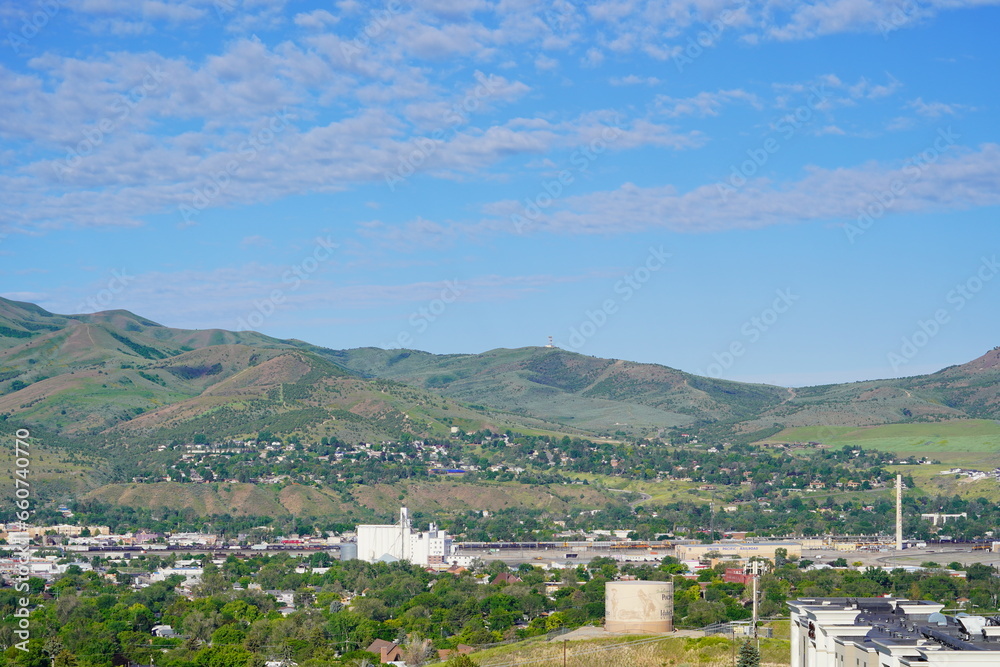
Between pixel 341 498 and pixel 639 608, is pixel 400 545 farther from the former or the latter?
pixel 639 608

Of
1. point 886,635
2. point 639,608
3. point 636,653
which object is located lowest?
point 636,653

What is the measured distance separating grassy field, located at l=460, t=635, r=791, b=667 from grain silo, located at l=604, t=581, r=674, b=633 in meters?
2.85

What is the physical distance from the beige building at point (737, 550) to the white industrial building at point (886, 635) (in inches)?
3305

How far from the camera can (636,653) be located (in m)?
62.2

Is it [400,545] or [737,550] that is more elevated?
[400,545]

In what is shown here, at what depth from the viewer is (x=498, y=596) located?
90875 mm

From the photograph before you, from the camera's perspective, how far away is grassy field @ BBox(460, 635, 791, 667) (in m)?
58.5

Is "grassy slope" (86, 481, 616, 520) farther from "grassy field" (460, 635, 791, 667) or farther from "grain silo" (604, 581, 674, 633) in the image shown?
"grassy field" (460, 635, 791, 667)

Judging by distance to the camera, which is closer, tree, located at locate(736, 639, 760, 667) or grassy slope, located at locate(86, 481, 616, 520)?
tree, located at locate(736, 639, 760, 667)

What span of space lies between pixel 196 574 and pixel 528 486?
280ft

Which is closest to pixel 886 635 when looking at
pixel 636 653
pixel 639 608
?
pixel 636 653

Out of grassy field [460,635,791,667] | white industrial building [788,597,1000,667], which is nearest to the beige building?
grassy field [460,635,791,667]

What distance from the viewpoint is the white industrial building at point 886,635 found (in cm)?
3416

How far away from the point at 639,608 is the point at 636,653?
21.8 feet
